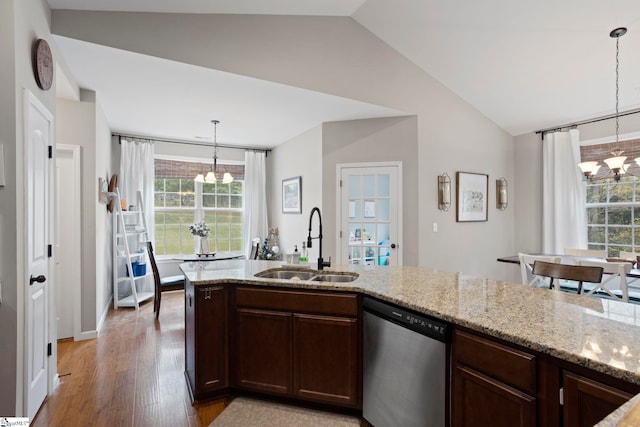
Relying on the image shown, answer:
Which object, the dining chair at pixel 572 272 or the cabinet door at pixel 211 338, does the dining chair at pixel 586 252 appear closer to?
the dining chair at pixel 572 272

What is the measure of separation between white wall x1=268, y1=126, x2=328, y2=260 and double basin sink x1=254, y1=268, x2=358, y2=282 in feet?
6.30

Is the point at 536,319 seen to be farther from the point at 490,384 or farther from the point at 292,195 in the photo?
the point at 292,195

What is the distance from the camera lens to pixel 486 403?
139 centimetres

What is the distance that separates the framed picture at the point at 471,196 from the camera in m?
4.59

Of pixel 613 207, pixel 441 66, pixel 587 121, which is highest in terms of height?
pixel 441 66

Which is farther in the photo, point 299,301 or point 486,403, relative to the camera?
point 299,301

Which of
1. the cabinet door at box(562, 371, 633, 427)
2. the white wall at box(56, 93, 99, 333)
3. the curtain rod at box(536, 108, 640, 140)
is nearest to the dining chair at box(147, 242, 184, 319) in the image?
the white wall at box(56, 93, 99, 333)

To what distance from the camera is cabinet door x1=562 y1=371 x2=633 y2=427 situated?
1.04 meters

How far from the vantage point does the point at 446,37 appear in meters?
3.64

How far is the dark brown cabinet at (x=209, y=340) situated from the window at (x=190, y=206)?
388cm

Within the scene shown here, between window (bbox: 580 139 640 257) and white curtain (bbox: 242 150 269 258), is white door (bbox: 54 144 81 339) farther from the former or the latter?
window (bbox: 580 139 640 257)

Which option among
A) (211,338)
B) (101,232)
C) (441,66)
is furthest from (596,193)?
(101,232)

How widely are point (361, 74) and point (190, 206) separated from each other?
3809 mm

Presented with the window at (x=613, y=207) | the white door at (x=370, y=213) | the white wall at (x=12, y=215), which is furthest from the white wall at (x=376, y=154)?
the white wall at (x=12, y=215)
